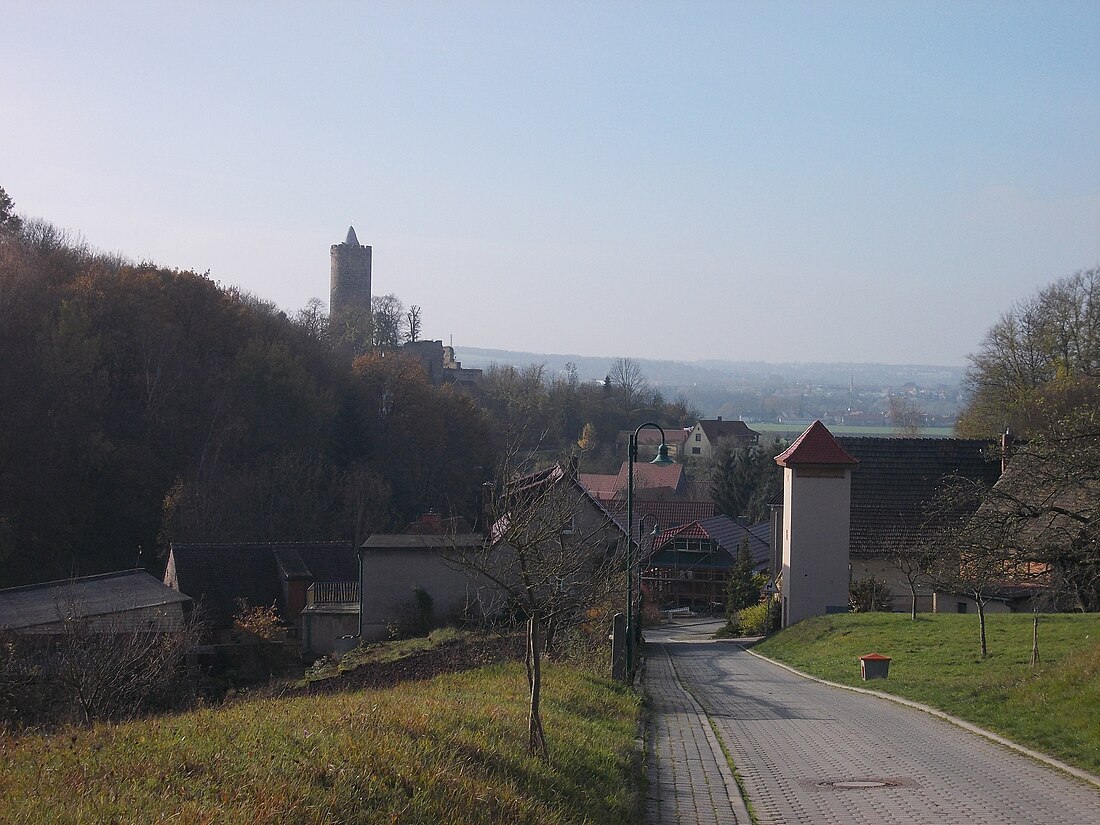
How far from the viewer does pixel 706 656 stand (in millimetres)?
26781

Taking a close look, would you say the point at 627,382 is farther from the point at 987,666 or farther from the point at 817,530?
the point at 987,666

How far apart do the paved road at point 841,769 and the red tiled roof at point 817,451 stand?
49.8 ft

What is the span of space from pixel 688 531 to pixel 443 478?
705 inches

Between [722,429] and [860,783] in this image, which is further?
[722,429]

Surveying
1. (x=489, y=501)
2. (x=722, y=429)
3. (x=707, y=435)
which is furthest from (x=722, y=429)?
(x=489, y=501)

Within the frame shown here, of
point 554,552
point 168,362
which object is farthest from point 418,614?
point 168,362

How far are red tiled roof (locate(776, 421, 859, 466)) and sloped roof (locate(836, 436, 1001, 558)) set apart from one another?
1.02 metres

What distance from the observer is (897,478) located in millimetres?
33750

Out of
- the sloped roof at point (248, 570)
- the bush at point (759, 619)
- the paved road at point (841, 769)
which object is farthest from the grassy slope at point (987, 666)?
the sloped roof at point (248, 570)

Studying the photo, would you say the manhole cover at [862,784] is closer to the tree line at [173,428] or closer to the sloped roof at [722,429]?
the tree line at [173,428]

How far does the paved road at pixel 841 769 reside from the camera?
8.78m

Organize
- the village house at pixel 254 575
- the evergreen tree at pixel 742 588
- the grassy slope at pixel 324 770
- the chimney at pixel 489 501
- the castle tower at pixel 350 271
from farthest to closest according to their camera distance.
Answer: the castle tower at pixel 350 271 < the evergreen tree at pixel 742 588 < the village house at pixel 254 575 < the chimney at pixel 489 501 < the grassy slope at pixel 324 770

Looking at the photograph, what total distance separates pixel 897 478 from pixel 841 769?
969 inches

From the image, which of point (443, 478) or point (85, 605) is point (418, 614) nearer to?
point (85, 605)
